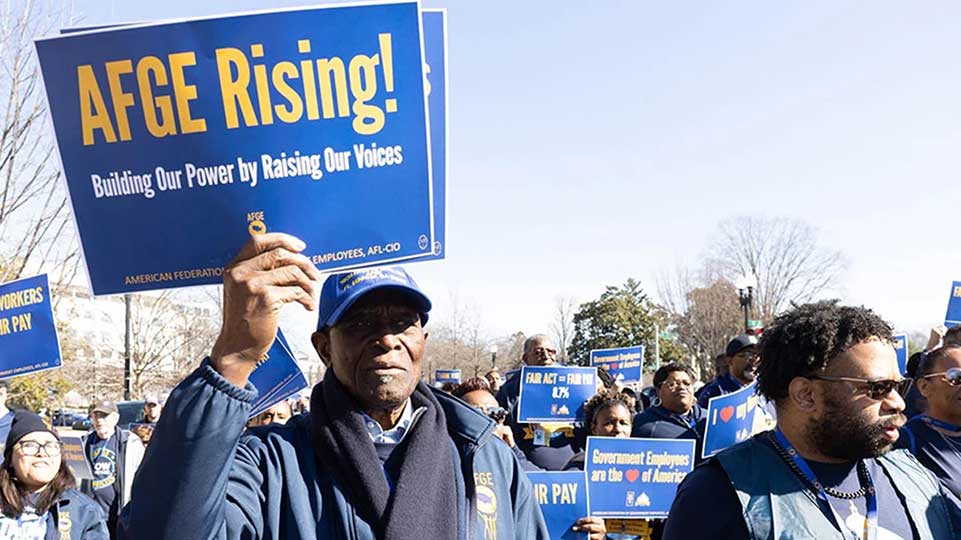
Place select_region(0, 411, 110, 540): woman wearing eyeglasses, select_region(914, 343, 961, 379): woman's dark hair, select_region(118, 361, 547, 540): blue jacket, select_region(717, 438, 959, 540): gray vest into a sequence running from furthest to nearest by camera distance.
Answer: select_region(0, 411, 110, 540): woman wearing eyeglasses < select_region(914, 343, 961, 379): woman's dark hair < select_region(717, 438, 959, 540): gray vest < select_region(118, 361, 547, 540): blue jacket

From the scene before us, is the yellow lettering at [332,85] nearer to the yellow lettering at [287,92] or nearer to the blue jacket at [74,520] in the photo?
the yellow lettering at [287,92]

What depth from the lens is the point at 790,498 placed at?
2.97m

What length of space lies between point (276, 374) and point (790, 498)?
2185 millimetres

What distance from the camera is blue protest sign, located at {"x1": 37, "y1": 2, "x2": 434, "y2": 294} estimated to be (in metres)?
2.21

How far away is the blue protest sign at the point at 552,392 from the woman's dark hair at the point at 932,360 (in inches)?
149

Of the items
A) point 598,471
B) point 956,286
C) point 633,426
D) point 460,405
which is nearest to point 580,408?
point 633,426

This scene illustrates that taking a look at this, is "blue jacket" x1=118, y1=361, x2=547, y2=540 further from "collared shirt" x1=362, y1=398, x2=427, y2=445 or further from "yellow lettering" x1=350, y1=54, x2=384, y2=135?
"yellow lettering" x1=350, y1=54, x2=384, y2=135

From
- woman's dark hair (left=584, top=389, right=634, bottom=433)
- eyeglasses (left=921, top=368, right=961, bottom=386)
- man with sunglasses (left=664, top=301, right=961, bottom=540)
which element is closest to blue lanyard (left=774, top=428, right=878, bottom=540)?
man with sunglasses (left=664, top=301, right=961, bottom=540)

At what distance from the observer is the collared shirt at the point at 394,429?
2.53 m

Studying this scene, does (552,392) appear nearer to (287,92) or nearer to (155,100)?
(287,92)

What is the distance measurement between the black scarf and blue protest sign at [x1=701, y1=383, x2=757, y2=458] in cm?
433

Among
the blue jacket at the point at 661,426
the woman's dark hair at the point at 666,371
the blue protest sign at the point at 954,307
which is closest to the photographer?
the blue jacket at the point at 661,426

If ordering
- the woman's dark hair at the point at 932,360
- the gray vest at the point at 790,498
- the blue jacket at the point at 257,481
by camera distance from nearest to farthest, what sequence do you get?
the blue jacket at the point at 257,481 < the gray vest at the point at 790,498 < the woman's dark hair at the point at 932,360

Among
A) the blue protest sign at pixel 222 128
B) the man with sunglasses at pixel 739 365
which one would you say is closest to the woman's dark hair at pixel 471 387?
the man with sunglasses at pixel 739 365
